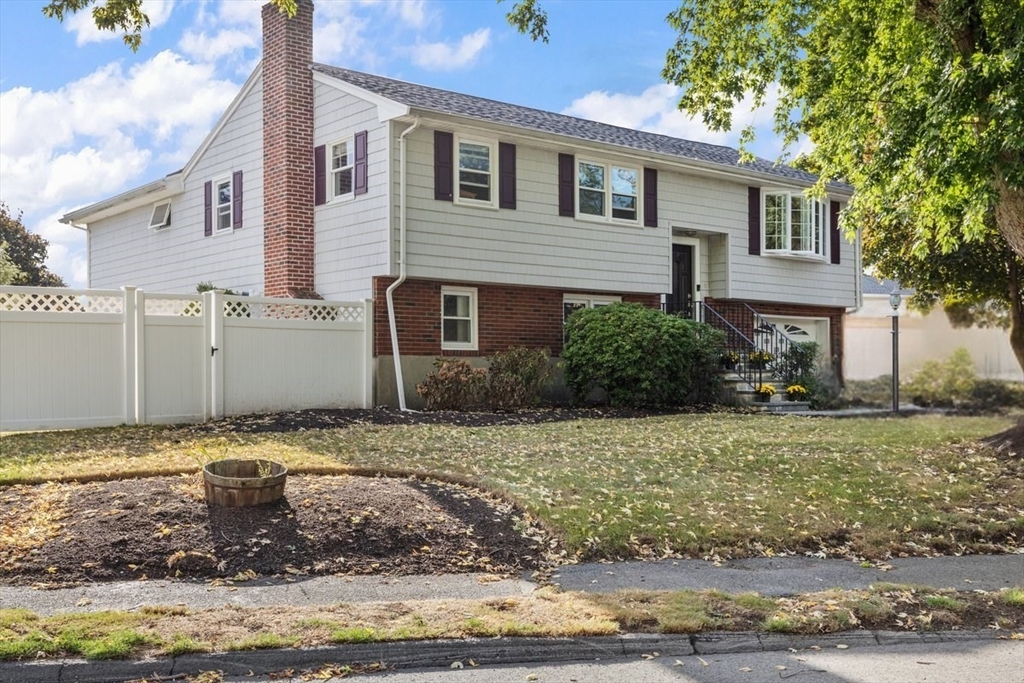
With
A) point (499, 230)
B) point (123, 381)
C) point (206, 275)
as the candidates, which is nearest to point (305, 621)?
point (123, 381)

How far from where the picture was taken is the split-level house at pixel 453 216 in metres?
15.6

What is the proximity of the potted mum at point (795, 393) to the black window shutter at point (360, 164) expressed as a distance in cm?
974

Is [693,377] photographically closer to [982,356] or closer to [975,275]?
[975,275]

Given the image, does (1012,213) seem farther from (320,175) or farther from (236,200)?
(236,200)

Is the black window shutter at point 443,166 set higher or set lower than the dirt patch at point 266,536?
higher

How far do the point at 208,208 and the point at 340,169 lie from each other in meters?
5.34

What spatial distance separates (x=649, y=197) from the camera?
19.0 meters

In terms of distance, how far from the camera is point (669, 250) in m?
19.4

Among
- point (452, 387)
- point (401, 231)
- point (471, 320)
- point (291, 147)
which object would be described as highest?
point (291, 147)

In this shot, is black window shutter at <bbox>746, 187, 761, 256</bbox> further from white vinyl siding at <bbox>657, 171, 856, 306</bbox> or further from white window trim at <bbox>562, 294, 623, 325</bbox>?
white window trim at <bbox>562, 294, 623, 325</bbox>

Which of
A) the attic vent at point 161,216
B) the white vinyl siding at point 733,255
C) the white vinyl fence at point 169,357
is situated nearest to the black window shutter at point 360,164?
the white vinyl fence at point 169,357

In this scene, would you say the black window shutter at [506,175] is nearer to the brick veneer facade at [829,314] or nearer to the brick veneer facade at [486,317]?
the brick veneer facade at [486,317]

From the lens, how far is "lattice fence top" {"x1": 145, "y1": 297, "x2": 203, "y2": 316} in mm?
12944

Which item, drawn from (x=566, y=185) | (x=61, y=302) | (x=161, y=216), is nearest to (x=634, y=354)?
(x=566, y=185)
